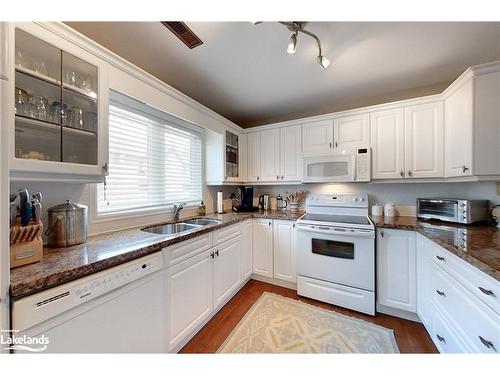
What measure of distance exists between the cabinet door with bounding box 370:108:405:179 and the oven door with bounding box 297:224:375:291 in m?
0.83

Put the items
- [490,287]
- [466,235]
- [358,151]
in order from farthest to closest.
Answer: [358,151], [466,235], [490,287]

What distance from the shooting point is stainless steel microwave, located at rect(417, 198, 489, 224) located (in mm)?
1736

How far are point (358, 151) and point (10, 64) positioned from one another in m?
2.78

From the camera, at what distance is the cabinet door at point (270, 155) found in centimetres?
286

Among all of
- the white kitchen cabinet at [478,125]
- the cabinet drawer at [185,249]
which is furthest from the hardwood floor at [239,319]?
the white kitchen cabinet at [478,125]

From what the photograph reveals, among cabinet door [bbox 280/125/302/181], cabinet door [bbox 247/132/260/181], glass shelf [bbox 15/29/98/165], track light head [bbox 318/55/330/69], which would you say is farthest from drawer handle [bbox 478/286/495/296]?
cabinet door [bbox 247/132/260/181]

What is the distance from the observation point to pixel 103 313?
3.19 feet

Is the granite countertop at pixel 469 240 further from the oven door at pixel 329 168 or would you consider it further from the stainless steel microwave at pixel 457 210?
the oven door at pixel 329 168

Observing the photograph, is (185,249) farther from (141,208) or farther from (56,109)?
(56,109)
